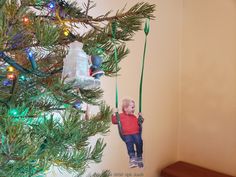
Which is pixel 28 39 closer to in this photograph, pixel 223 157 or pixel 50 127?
pixel 50 127

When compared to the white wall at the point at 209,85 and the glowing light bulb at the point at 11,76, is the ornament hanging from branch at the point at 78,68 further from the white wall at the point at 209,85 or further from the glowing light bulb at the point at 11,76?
the white wall at the point at 209,85

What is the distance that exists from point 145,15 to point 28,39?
23 centimetres

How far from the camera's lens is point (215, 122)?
1.45 metres

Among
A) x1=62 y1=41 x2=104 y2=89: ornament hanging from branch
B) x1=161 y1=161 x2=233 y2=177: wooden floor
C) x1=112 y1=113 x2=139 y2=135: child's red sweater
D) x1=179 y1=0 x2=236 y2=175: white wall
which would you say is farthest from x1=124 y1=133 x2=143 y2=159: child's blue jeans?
x1=62 y1=41 x2=104 y2=89: ornament hanging from branch

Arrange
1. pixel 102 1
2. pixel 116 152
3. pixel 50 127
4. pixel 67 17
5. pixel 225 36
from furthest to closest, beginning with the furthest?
1. pixel 225 36
2. pixel 116 152
3. pixel 102 1
4. pixel 67 17
5. pixel 50 127

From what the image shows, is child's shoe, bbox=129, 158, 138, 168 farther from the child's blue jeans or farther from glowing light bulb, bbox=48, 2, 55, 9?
glowing light bulb, bbox=48, 2, 55, 9

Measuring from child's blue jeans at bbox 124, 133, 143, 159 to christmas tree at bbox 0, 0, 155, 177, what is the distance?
71cm

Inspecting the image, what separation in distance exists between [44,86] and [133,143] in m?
0.93

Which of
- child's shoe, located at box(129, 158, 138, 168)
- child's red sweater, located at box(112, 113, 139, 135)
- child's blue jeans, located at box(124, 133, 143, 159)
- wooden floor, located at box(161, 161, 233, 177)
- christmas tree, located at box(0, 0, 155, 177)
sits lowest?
wooden floor, located at box(161, 161, 233, 177)

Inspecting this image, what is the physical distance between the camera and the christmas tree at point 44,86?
0.33 m

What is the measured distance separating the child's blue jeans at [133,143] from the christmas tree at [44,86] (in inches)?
28.0

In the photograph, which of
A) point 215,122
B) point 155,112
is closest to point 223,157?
point 215,122

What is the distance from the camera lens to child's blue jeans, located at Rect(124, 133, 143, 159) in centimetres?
124

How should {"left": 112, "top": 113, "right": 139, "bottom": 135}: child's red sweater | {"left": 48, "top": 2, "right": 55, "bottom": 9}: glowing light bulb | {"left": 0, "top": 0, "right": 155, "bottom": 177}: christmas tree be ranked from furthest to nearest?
{"left": 112, "top": 113, "right": 139, "bottom": 135}: child's red sweater < {"left": 48, "top": 2, "right": 55, "bottom": 9}: glowing light bulb < {"left": 0, "top": 0, "right": 155, "bottom": 177}: christmas tree
